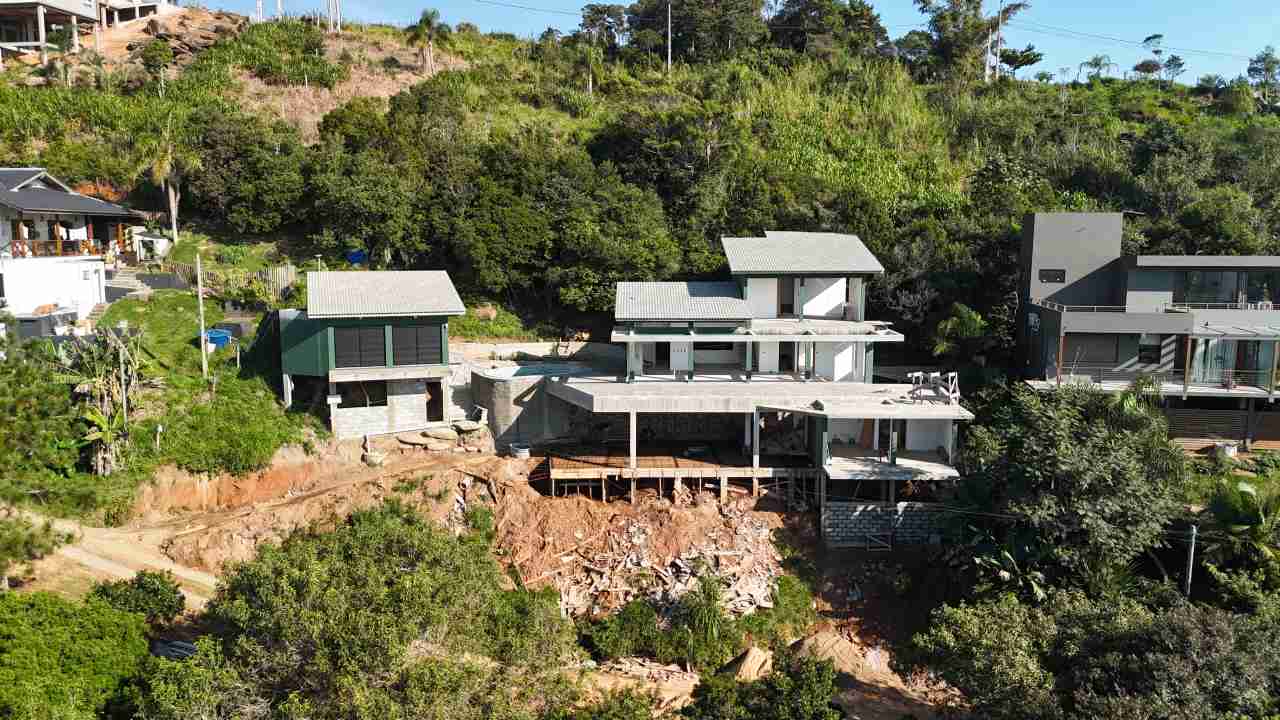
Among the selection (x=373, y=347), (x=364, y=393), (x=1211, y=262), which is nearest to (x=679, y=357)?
(x=373, y=347)

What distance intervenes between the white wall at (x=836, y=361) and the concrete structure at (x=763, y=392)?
0.05m

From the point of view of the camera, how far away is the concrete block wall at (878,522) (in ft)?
83.2

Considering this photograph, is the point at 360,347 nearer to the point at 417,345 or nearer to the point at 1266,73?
the point at 417,345

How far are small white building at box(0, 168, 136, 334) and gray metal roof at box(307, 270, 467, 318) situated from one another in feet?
34.6

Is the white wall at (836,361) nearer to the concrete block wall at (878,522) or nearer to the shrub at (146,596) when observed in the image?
the concrete block wall at (878,522)

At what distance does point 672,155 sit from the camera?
43031mm

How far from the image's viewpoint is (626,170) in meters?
44.0

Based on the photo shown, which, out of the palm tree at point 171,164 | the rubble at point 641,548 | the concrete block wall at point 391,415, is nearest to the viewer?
the rubble at point 641,548

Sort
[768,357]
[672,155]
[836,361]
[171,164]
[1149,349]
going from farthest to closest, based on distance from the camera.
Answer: [672,155], [171,164], [768,357], [836,361], [1149,349]

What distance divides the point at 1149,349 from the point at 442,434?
26742 mm

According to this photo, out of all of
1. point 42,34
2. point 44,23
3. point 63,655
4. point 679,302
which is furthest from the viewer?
point 44,23

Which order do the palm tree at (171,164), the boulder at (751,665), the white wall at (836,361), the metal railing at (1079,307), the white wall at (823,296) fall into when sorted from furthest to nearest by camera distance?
the palm tree at (171,164)
the white wall at (823,296)
the white wall at (836,361)
the metal railing at (1079,307)
the boulder at (751,665)

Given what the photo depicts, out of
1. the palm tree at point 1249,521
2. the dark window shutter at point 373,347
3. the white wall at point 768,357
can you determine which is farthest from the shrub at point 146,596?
the palm tree at point 1249,521

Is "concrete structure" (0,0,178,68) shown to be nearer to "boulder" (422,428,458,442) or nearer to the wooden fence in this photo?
the wooden fence
